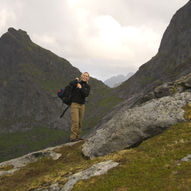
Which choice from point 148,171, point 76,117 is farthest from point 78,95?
point 148,171

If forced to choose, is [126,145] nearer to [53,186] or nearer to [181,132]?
[181,132]

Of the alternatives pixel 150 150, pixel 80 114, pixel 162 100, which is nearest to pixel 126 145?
pixel 150 150

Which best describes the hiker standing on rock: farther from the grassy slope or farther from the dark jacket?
the grassy slope

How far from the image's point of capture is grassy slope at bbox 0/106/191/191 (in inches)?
337

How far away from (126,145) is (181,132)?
3394 millimetres

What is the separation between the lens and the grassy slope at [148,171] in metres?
8.55

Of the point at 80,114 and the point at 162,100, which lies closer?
the point at 162,100

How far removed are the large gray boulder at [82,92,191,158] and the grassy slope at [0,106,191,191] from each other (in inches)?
34.1

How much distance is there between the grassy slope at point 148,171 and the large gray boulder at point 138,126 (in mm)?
867

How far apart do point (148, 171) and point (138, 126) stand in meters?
5.29

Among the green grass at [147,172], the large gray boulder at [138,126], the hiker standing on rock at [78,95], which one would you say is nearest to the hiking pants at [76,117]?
the hiker standing on rock at [78,95]

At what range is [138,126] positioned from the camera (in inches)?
576

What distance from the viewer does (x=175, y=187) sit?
8.01 metres

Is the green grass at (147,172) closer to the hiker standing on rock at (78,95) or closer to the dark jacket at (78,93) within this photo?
the hiker standing on rock at (78,95)
